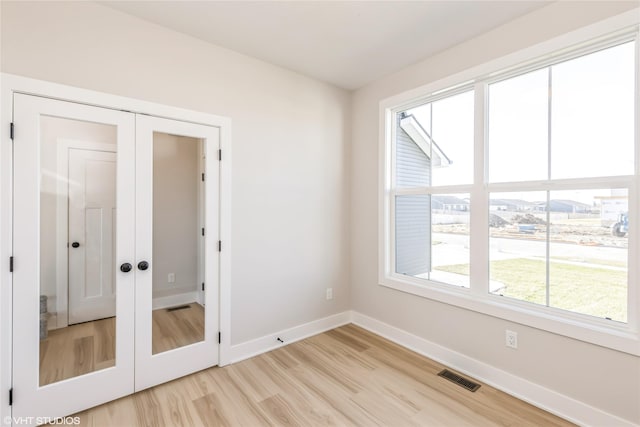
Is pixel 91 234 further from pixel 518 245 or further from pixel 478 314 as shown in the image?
pixel 518 245

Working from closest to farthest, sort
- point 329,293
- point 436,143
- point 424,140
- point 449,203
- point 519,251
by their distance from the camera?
point 519,251 < point 449,203 < point 436,143 < point 424,140 < point 329,293

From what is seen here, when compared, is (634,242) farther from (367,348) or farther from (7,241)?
(7,241)

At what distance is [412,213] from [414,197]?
0.18 m

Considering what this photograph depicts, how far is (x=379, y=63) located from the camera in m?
2.91

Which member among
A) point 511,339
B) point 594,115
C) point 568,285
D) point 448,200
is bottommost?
point 511,339

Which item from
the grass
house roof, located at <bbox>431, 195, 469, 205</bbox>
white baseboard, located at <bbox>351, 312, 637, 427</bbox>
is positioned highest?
house roof, located at <bbox>431, 195, 469, 205</bbox>

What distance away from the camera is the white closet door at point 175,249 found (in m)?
2.24

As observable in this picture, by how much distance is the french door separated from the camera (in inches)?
72.9

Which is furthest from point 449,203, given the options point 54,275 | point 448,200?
point 54,275

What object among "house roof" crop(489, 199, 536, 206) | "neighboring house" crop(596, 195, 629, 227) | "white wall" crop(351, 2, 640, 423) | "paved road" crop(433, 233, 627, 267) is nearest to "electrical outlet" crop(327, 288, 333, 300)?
"white wall" crop(351, 2, 640, 423)

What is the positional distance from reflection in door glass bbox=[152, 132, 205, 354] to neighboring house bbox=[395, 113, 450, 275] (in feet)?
6.75

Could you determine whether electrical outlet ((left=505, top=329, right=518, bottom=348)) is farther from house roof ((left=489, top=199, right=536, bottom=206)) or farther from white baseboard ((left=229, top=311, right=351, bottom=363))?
white baseboard ((left=229, top=311, right=351, bottom=363))

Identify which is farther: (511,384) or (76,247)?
(511,384)

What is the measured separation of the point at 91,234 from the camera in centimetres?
210
